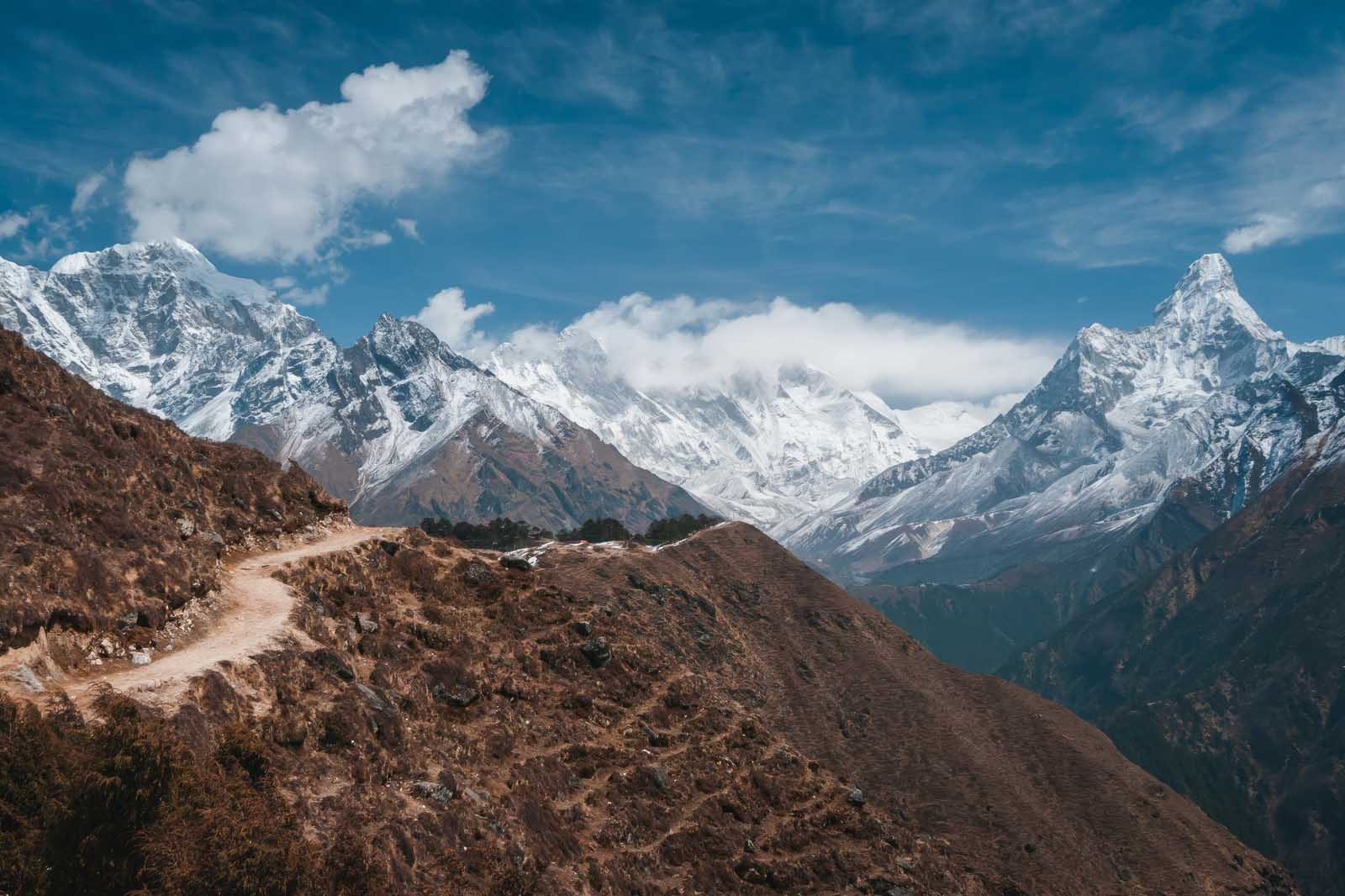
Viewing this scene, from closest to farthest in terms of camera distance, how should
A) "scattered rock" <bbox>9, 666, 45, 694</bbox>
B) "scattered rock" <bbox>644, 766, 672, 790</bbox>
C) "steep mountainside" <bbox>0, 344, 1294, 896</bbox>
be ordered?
"steep mountainside" <bbox>0, 344, 1294, 896</bbox>
"scattered rock" <bbox>9, 666, 45, 694</bbox>
"scattered rock" <bbox>644, 766, 672, 790</bbox>

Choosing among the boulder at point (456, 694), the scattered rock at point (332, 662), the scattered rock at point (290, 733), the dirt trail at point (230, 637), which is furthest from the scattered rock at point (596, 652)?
Result: the scattered rock at point (290, 733)

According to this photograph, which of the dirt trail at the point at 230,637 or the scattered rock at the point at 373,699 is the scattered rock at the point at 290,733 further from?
the scattered rock at the point at 373,699

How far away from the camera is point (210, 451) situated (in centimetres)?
7500

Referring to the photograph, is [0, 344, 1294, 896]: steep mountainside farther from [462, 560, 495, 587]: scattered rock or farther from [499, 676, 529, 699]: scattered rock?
[499, 676, 529, 699]: scattered rock

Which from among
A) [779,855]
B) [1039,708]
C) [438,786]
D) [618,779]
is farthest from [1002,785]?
[438,786]

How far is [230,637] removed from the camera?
49.8 meters

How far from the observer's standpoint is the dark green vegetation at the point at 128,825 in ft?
100

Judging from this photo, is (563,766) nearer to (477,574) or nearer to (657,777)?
(657,777)

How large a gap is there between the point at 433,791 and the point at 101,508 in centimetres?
2536

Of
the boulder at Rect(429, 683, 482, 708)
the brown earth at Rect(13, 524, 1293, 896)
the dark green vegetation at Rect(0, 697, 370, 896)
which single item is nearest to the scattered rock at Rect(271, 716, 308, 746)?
the brown earth at Rect(13, 524, 1293, 896)

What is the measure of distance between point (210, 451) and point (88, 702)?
39.1 m

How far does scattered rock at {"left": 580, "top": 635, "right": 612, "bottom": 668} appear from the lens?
231 ft

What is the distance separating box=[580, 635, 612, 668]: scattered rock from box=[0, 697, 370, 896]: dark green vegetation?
1361 inches

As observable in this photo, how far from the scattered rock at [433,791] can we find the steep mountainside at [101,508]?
16.3 metres
